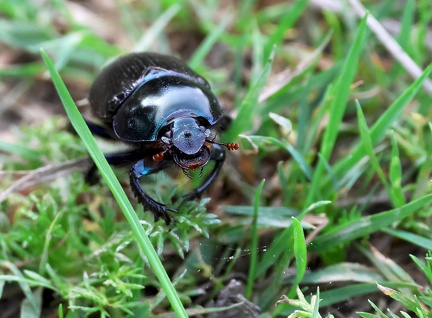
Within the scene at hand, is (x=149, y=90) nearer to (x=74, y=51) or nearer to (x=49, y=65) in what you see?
(x=49, y=65)

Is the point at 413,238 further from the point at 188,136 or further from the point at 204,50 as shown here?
the point at 204,50

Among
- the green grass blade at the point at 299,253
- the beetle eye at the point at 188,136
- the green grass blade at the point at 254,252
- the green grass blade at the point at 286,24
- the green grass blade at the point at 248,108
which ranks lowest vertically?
the green grass blade at the point at 254,252

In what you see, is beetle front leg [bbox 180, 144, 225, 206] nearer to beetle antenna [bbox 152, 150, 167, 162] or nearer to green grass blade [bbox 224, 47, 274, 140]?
beetle antenna [bbox 152, 150, 167, 162]

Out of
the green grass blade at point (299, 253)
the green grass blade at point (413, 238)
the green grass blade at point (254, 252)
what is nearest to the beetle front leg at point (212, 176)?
the green grass blade at point (254, 252)

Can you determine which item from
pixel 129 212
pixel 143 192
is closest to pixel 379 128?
pixel 143 192

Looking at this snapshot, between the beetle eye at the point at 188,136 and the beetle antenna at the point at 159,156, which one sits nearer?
the beetle eye at the point at 188,136

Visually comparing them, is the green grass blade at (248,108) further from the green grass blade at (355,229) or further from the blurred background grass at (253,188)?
the green grass blade at (355,229)

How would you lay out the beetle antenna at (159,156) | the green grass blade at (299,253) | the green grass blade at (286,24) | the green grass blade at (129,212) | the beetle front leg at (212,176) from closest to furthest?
the green grass blade at (129,212) → the green grass blade at (299,253) → the beetle antenna at (159,156) → the beetle front leg at (212,176) → the green grass blade at (286,24)

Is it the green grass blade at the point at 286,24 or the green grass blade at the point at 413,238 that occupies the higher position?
the green grass blade at the point at 286,24
